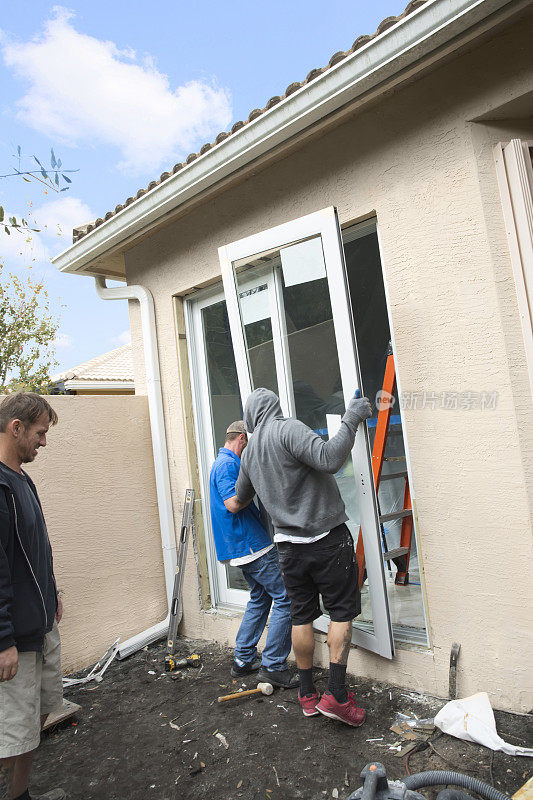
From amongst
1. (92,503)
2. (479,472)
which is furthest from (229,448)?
(479,472)

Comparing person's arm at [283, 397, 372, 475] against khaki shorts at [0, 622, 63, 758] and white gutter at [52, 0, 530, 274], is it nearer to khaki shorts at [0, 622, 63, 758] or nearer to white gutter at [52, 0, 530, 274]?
khaki shorts at [0, 622, 63, 758]

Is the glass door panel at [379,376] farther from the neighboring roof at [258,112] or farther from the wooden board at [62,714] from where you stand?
the wooden board at [62,714]

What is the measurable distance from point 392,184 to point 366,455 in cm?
161

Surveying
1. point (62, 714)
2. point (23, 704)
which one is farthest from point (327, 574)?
point (62, 714)

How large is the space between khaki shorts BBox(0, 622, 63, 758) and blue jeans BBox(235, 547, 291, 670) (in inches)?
59.4

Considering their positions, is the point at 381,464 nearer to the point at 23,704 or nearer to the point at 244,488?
Answer: the point at 244,488

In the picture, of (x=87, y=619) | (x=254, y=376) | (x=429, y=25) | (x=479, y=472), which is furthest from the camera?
(x=87, y=619)

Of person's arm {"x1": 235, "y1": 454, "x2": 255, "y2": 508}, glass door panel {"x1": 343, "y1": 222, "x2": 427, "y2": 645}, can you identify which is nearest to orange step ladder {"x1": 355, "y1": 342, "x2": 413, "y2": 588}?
glass door panel {"x1": 343, "y1": 222, "x2": 427, "y2": 645}

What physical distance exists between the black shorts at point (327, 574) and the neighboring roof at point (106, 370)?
40.9ft

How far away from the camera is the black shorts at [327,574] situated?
2.96 meters

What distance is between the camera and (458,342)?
2.95 metres

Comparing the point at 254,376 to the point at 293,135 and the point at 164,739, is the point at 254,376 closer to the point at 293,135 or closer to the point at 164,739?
the point at 293,135

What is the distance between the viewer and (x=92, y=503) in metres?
4.52

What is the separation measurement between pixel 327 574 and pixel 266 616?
1.07 meters
